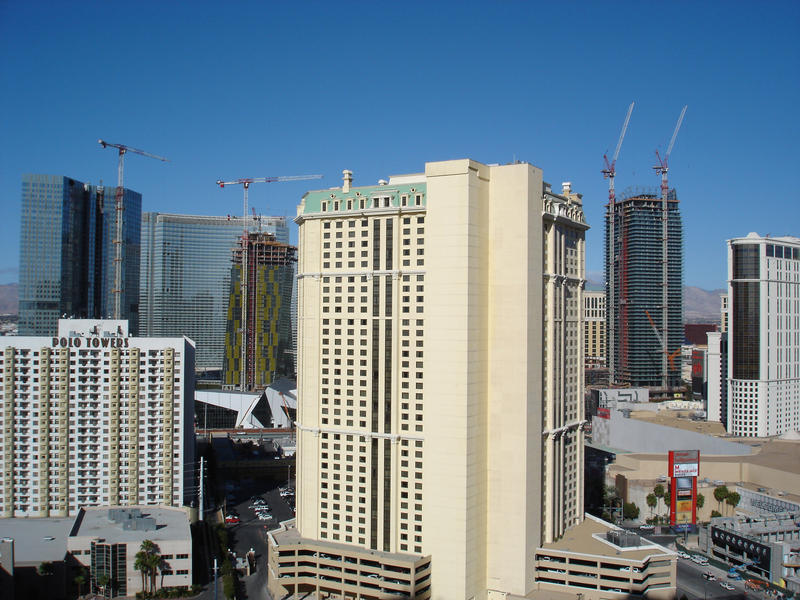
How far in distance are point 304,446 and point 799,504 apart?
5261 centimetres

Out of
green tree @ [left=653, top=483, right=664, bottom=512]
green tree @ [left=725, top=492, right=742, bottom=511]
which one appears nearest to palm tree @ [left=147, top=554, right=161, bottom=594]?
green tree @ [left=653, top=483, right=664, bottom=512]

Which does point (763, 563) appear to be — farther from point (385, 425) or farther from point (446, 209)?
point (446, 209)

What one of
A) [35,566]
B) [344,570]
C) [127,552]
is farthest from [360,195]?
[35,566]

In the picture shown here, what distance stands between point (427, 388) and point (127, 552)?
93.9 feet

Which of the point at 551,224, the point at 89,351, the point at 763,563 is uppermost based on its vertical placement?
→ the point at 551,224

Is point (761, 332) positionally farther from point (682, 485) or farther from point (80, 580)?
point (80, 580)

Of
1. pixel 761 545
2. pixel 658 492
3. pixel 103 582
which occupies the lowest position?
pixel 103 582

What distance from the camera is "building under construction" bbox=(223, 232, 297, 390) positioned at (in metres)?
155

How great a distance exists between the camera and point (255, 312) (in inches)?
6171

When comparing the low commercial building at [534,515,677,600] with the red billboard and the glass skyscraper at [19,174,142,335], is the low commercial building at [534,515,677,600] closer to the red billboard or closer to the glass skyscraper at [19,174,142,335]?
the red billboard

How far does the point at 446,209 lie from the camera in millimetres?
51438

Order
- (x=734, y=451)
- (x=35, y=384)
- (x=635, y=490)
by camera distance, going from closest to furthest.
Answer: (x=35, y=384) → (x=635, y=490) → (x=734, y=451)

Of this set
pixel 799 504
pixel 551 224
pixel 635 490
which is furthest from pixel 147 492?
pixel 799 504

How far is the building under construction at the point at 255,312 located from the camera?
6112 inches
